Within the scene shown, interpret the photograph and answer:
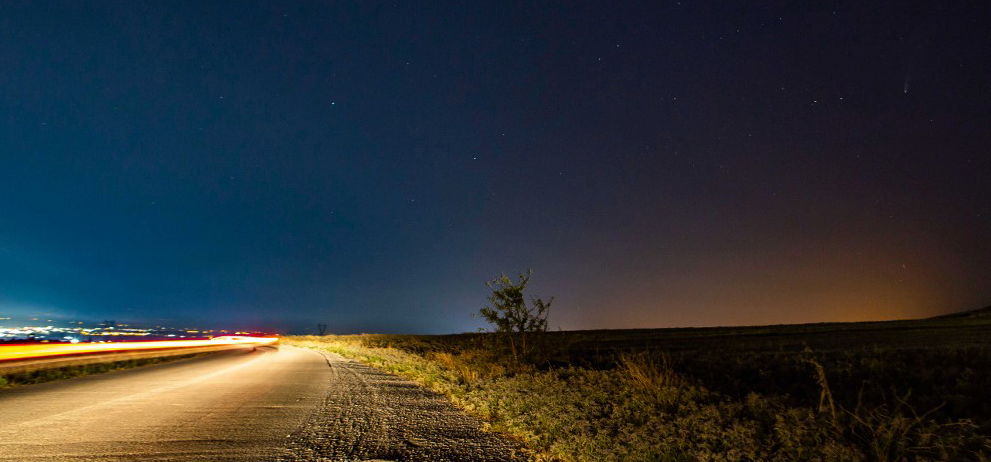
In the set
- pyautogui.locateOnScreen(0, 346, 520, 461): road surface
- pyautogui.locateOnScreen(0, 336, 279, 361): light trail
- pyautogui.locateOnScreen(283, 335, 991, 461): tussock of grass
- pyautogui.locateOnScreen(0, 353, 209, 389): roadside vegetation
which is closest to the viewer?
pyautogui.locateOnScreen(283, 335, 991, 461): tussock of grass

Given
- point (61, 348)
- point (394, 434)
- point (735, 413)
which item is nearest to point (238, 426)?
point (394, 434)

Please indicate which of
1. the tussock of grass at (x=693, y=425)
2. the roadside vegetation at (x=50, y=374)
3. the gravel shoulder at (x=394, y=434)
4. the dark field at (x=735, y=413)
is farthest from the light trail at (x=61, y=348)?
the tussock of grass at (x=693, y=425)

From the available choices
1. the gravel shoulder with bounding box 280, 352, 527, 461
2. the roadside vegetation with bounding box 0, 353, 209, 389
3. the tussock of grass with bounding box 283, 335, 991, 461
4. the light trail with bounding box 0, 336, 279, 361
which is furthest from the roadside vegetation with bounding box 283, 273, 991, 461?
the light trail with bounding box 0, 336, 279, 361

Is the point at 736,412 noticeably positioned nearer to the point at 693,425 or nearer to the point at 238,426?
the point at 693,425

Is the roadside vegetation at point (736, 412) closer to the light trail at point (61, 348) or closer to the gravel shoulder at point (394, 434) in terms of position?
the gravel shoulder at point (394, 434)

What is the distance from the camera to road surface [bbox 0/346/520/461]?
250 inches

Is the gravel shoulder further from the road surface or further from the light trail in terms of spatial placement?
the light trail

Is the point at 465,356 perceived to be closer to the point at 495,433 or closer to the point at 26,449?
the point at 495,433

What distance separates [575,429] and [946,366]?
16.4 meters

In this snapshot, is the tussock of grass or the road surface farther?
the road surface

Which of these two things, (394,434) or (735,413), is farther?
(735,413)

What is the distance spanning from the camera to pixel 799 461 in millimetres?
5523

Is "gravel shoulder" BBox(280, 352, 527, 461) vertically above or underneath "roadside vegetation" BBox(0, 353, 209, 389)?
above

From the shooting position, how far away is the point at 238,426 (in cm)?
799
